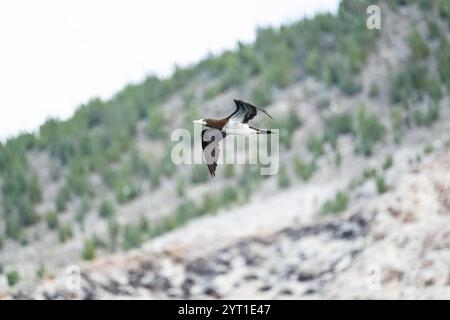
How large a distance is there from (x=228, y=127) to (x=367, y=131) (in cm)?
1038

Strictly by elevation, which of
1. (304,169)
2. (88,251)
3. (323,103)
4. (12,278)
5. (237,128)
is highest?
(323,103)

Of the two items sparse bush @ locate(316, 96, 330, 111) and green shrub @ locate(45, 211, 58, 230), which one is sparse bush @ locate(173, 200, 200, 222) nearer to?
green shrub @ locate(45, 211, 58, 230)

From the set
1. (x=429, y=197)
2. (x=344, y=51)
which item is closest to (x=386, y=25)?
(x=344, y=51)

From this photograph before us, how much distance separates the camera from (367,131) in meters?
18.9

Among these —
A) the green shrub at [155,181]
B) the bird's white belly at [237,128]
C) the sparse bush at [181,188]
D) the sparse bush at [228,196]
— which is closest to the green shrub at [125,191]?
the green shrub at [155,181]

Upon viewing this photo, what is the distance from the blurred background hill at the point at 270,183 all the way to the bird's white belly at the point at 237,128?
4.64 metres

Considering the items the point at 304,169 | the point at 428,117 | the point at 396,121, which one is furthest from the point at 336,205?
the point at 396,121

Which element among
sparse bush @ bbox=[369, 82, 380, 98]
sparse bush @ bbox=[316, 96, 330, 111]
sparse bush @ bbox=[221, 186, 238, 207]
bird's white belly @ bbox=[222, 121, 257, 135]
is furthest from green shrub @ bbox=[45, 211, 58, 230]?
bird's white belly @ bbox=[222, 121, 257, 135]

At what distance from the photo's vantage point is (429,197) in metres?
14.2

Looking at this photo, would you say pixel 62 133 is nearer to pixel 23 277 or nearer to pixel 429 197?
pixel 23 277

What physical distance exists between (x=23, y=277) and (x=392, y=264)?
6.60 m

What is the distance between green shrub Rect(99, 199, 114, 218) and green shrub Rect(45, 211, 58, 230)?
0.85 m

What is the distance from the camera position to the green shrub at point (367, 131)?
18.4 metres

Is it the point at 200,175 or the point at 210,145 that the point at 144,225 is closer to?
the point at 200,175
